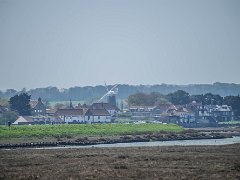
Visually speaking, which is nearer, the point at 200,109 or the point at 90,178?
the point at 90,178

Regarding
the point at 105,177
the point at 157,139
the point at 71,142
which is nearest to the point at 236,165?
the point at 105,177

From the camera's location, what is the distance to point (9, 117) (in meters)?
146

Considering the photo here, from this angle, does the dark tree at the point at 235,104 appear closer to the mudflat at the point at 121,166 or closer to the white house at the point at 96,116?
the white house at the point at 96,116

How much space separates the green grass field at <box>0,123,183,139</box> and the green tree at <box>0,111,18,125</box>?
3844cm

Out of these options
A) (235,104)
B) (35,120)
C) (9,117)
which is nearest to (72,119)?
(35,120)

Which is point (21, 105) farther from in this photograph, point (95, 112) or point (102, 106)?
point (102, 106)

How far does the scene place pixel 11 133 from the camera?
8906cm

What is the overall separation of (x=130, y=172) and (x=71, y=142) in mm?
42080

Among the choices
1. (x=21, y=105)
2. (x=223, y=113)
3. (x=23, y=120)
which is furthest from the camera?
(x=223, y=113)

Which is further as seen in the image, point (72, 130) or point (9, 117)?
point (9, 117)

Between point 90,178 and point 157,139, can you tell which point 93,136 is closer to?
point 157,139

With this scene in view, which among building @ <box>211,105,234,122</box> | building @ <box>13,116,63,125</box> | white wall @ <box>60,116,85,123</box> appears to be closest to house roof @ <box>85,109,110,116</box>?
white wall @ <box>60,116,85,123</box>

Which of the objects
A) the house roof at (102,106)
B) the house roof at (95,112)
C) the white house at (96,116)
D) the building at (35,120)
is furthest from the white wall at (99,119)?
the house roof at (102,106)

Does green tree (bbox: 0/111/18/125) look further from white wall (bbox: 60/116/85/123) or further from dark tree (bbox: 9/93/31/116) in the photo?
white wall (bbox: 60/116/85/123)
